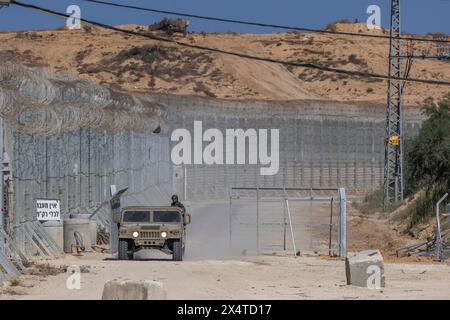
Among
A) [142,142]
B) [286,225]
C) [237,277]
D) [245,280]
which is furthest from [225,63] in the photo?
[245,280]

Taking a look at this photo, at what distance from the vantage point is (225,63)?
367 feet

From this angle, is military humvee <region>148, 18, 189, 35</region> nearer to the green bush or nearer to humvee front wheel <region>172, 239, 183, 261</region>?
the green bush

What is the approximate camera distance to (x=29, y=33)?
131m

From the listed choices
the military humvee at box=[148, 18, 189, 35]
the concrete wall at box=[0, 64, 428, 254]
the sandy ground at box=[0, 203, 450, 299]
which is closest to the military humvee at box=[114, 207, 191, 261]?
the sandy ground at box=[0, 203, 450, 299]

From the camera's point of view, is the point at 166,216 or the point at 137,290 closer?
the point at 137,290

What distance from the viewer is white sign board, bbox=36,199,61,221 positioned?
26.5m

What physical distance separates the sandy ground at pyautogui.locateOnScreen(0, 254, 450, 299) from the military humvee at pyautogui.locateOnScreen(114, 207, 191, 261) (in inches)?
18.5

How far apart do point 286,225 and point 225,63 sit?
77657mm

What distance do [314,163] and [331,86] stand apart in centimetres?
5186

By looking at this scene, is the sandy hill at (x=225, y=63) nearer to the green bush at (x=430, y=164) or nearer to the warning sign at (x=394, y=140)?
the green bush at (x=430, y=164)

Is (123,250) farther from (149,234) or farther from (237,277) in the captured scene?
(237,277)

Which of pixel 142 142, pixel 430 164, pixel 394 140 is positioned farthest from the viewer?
pixel 394 140

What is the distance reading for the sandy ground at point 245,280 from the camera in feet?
62.5
